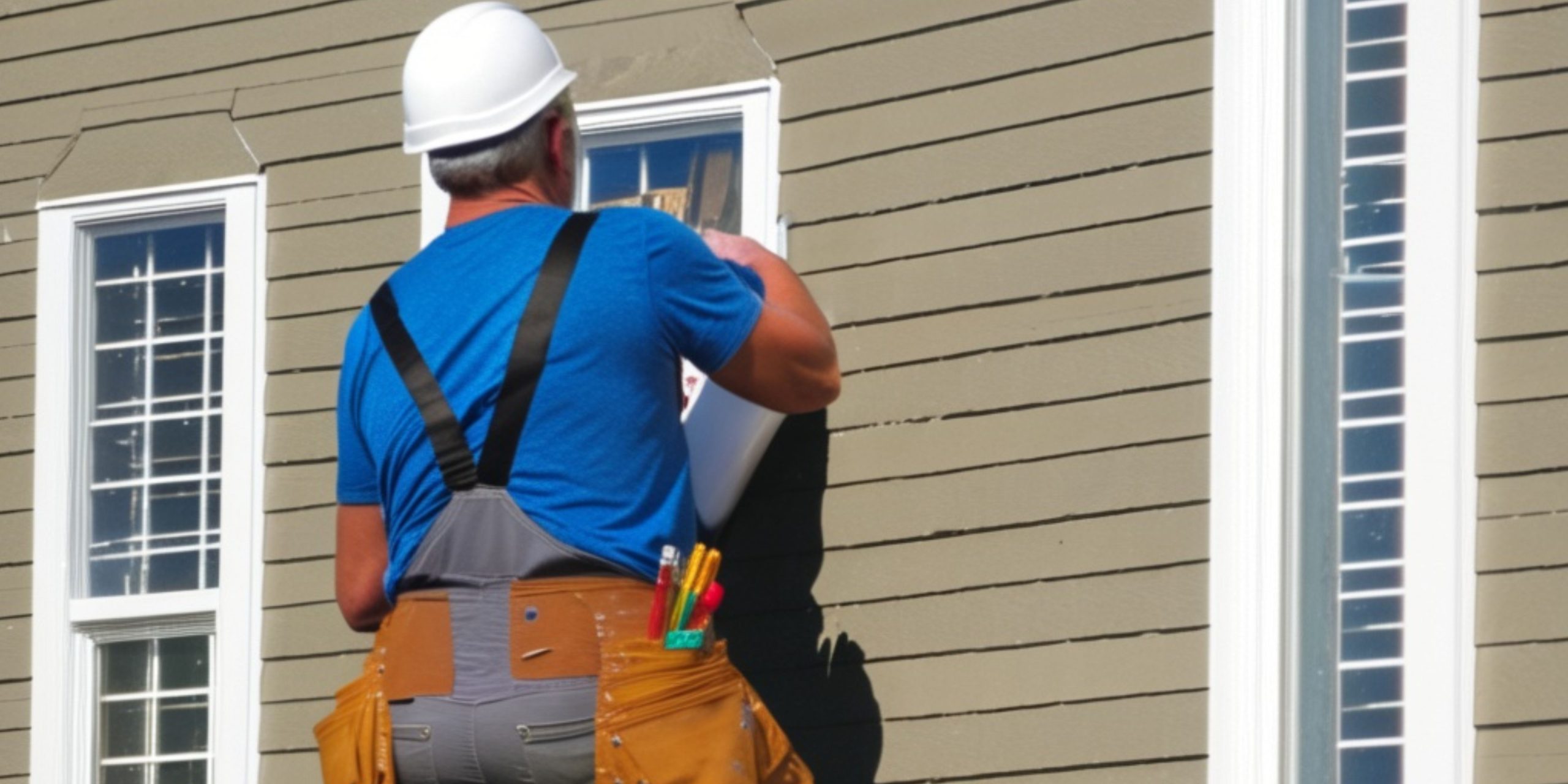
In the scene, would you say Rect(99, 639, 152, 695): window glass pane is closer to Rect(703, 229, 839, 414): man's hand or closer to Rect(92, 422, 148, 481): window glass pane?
Rect(92, 422, 148, 481): window glass pane

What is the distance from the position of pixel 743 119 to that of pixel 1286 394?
1311 millimetres

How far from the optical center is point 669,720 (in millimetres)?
3646

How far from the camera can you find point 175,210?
5.79m

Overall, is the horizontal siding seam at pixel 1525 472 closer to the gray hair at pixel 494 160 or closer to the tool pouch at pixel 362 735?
the gray hair at pixel 494 160

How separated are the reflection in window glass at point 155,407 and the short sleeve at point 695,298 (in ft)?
7.21

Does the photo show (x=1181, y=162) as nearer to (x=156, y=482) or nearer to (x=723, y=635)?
(x=723, y=635)

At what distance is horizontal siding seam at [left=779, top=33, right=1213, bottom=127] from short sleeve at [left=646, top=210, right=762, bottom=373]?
1.03 meters

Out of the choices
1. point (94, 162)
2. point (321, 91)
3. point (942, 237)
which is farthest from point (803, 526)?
point (94, 162)

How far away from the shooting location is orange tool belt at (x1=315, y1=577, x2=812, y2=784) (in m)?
3.63

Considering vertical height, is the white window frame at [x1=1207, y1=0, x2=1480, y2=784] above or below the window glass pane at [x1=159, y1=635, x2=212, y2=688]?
above

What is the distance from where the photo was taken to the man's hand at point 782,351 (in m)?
3.93

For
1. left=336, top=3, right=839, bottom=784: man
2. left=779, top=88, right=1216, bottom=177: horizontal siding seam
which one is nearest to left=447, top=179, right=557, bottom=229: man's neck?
left=336, top=3, right=839, bottom=784: man

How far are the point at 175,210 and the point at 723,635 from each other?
1.84m

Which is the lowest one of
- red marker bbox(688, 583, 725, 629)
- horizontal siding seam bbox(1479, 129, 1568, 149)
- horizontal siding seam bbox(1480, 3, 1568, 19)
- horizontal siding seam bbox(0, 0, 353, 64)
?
red marker bbox(688, 583, 725, 629)
